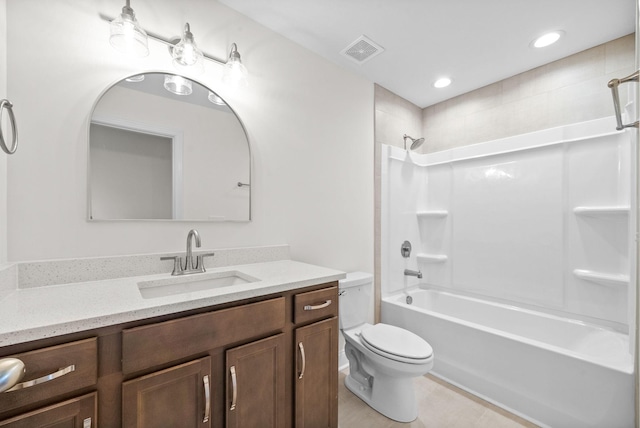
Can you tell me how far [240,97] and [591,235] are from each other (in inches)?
104

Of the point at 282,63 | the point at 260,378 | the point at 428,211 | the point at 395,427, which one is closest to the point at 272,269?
the point at 260,378

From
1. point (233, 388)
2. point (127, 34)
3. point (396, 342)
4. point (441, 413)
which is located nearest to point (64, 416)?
point (233, 388)

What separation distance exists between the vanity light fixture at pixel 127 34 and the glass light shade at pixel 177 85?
181 mm

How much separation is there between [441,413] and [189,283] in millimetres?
1703

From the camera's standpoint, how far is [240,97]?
1677 millimetres

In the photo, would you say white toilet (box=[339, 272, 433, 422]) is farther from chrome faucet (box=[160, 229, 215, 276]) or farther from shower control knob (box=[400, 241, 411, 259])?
chrome faucet (box=[160, 229, 215, 276])

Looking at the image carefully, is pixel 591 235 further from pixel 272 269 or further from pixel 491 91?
pixel 272 269

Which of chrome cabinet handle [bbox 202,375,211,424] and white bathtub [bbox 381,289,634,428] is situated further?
white bathtub [bbox 381,289,634,428]

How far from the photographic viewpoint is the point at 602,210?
6.21 ft

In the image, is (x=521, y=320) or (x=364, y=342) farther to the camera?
(x=521, y=320)

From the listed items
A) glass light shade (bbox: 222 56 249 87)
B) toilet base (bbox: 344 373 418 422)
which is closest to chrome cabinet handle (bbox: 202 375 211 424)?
toilet base (bbox: 344 373 418 422)

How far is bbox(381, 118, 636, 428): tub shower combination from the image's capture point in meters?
1.56

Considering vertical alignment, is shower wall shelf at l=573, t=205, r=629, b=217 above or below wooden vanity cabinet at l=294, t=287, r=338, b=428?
above

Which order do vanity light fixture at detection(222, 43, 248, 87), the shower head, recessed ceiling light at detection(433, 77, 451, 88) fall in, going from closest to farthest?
vanity light fixture at detection(222, 43, 248, 87), recessed ceiling light at detection(433, 77, 451, 88), the shower head
